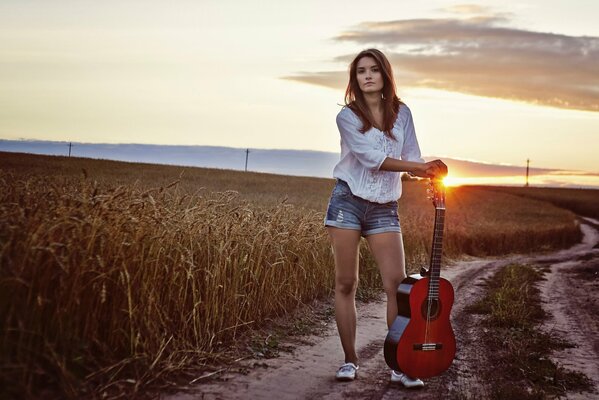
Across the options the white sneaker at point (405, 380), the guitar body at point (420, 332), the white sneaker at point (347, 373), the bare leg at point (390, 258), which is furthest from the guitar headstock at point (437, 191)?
the white sneaker at point (347, 373)

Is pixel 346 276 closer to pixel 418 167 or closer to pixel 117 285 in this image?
pixel 418 167

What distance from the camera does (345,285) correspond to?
544 centimetres

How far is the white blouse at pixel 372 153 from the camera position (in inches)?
203

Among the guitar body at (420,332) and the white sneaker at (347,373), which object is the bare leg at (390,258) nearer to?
the guitar body at (420,332)

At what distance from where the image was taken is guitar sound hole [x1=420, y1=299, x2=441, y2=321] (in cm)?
522

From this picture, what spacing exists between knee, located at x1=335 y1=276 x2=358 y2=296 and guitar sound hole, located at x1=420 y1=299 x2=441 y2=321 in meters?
0.55

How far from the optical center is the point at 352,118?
527 centimetres

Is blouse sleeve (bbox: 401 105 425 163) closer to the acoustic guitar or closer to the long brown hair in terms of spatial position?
the long brown hair

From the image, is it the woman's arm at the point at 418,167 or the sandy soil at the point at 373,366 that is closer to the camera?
the woman's arm at the point at 418,167

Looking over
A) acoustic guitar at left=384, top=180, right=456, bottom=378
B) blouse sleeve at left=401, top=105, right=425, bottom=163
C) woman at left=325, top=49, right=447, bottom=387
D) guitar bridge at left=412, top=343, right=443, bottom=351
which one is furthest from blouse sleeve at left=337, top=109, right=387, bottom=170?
guitar bridge at left=412, top=343, right=443, bottom=351

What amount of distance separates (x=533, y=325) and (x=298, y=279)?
9.74ft

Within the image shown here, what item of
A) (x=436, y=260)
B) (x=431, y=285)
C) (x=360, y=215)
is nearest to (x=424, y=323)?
(x=431, y=285)

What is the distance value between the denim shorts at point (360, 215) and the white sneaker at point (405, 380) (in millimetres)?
1150

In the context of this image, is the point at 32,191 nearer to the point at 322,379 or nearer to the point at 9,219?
the point at 9,219
